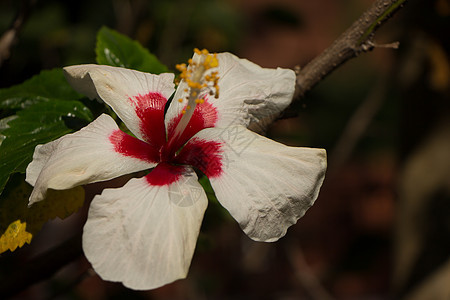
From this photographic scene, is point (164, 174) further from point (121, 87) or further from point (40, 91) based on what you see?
point (40, 91)

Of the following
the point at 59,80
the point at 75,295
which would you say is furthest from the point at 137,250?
the point at 75,295

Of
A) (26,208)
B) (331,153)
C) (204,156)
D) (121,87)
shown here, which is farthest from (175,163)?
(331,153)

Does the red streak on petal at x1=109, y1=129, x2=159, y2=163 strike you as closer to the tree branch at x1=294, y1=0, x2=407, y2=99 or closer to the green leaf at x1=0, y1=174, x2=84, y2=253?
the green leaf at x1=0, y1=174, x2=84, y2=253

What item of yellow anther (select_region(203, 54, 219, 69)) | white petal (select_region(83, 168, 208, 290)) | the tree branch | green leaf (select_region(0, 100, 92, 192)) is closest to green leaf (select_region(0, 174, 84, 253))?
green leaf (select_region(0, 100, 92, 192))

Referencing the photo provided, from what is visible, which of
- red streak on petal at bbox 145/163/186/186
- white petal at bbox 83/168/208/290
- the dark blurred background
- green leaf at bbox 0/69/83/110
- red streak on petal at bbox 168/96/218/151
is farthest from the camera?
the dark blurred background

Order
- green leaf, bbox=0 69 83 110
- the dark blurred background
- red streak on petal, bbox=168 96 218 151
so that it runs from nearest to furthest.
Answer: red streak on petal, bbox=168 96 218 151 < green leaf, bbox=0 69 83 110 < the dark blurred background

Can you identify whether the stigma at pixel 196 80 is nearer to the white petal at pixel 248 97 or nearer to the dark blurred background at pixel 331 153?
the white petal at pixel 248 97

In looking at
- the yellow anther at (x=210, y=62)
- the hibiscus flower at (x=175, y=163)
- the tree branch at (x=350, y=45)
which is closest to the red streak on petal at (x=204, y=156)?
the hibiscus flower at (x=175, y=163)
